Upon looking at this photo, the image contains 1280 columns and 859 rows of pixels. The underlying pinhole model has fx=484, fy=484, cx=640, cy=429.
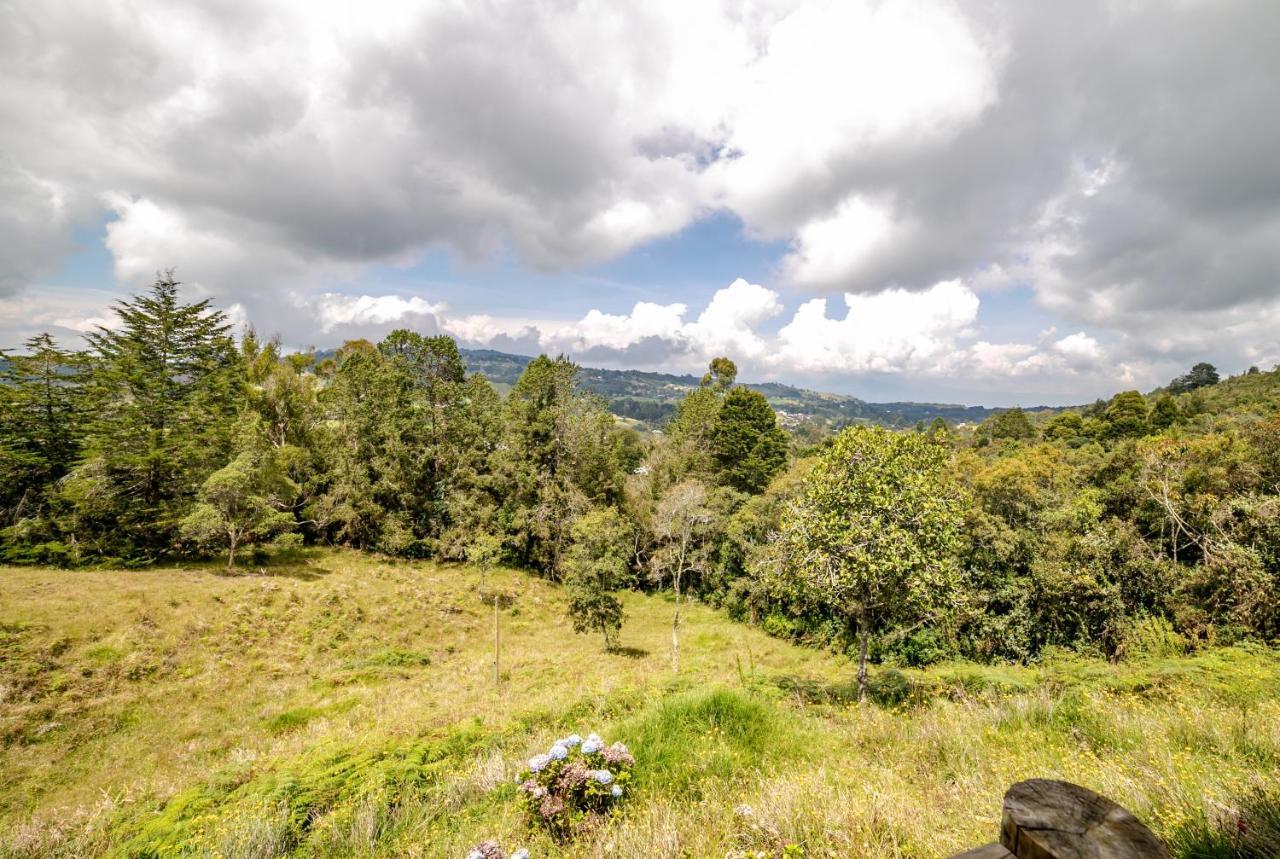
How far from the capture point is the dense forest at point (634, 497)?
1287cm

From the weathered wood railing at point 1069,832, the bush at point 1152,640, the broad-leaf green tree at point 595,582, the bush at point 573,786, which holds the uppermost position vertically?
the weathered wood railing at point 1069,832

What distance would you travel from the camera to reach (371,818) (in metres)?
5.45

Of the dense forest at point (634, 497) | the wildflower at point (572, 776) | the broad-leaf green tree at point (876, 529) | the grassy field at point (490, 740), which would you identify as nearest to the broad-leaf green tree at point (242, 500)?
the dense forest at point (634, 497)

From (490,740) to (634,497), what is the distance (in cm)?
3472

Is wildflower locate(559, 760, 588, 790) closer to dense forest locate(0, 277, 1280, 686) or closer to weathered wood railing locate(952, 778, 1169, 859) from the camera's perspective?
weathered wood railing locate(952, 778, 1169, 859)

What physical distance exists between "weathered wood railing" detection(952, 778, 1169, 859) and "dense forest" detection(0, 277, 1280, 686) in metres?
10.5

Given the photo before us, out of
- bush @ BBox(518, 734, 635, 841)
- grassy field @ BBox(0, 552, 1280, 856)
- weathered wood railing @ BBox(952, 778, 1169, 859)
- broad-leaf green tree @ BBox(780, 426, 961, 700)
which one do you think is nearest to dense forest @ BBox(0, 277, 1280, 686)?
broad-leaf green tree @ BBox(780, 426, 961, 700)

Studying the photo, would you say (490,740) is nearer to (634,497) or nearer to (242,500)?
(242,500)

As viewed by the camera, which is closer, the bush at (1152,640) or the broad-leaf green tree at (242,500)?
the bush at (1152,640)

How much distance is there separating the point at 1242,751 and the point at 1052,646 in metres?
18.7

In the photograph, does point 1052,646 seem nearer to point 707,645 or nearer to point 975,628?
point 975,628

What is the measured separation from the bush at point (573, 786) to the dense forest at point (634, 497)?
27.2 ft

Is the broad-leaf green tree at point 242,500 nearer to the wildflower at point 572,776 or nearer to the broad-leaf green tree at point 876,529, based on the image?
the broad-leaf green tree at point 876,529

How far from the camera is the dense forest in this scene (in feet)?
42.2
